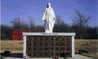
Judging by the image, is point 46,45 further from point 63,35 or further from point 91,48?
A: point 91,48

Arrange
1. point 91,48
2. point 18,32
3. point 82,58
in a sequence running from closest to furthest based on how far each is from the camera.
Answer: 1. point 82,58
2. point 91,48
3. point 18,32

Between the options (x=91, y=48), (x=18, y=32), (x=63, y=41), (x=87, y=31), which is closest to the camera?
(x=63, y=41)

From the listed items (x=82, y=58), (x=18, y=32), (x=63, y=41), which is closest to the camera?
(x=82, y=58)

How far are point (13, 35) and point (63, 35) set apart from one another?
57.1 feet

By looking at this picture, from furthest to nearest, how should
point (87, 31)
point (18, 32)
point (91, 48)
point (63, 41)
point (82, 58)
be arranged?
1. point (87, 31)
2. point (18, 32)
3. point (91, 48)
4. point (63, 41)
5. point (82, 58)

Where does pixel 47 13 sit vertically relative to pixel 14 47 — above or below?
above

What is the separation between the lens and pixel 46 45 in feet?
80.7

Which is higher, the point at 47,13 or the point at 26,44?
the point at 47,13

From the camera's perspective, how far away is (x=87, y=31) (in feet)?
153

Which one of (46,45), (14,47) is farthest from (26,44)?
(14,47)

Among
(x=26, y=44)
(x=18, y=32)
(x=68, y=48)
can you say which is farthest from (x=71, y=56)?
(x=18, y=32)

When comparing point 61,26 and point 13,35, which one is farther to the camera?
point 61,26

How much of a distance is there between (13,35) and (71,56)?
17.8m

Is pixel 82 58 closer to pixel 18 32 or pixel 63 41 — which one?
pixel 63 41
